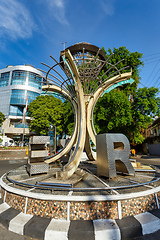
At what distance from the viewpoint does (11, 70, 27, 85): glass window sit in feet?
166

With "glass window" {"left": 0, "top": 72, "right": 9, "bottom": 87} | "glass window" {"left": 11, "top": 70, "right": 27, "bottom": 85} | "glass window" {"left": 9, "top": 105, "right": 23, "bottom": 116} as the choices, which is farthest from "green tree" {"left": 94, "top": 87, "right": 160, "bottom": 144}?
"glass window" {"left": 0, "top": 72, "right": 9, "bottom": 87}

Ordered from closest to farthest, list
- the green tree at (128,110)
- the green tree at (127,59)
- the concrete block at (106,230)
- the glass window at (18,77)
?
the concrete block at (106,230) < the green tree at (128,110) < the green tree at (127,59) < the glass window at (18,77)

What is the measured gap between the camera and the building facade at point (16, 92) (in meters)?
48.5

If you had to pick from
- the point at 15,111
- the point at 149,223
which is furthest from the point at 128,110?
the point at 15,111

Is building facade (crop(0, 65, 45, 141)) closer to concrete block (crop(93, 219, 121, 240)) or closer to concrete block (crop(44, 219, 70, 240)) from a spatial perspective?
concrete block (crop(44, 219, 70, 240))

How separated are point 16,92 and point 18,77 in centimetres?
650

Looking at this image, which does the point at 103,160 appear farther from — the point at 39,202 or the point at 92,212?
the point at 39,202

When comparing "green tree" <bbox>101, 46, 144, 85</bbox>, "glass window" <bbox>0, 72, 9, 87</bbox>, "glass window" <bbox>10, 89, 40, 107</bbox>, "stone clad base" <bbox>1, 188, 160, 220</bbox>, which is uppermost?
"glass window" <bbox>0, 72, 9, 87</bbox>

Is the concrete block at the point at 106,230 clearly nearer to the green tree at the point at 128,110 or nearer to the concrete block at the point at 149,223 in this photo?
the concrete block at the point at 149,223

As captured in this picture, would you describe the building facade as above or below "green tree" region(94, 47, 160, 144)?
above

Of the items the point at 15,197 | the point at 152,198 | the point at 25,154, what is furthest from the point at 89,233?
the point at 25,154

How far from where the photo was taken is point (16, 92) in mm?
49406

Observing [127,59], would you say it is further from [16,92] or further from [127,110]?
[16,92]

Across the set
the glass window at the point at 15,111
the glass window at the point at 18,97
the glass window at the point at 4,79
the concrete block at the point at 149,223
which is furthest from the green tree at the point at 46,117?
the glass window at the point at 4,79
